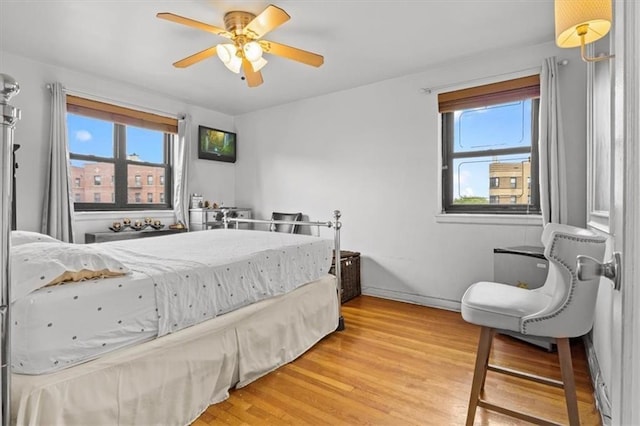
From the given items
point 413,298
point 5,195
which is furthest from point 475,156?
point 5,195

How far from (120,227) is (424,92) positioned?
3678 mm

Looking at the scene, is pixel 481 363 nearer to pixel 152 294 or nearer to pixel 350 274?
pixel 152 294

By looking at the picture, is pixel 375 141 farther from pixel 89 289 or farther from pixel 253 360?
pixel 89 289

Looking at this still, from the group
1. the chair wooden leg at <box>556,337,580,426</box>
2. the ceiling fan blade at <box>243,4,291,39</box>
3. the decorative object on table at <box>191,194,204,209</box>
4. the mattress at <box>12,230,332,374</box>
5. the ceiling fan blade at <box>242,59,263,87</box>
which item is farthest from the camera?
the decorative object on table at <box>191,194,204,209</box>

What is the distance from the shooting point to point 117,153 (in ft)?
12.7

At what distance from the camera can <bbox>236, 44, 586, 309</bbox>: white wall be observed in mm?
2947

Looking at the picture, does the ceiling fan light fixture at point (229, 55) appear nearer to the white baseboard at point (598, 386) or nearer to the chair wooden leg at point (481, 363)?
the chair wooden leg at point (481, 363)

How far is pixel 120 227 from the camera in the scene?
3.67 m

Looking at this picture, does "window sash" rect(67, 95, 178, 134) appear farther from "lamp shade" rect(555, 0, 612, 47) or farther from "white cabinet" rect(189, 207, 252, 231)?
"lamp shade" rect(555, 0, 612, 47)

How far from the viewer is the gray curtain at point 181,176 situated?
14.0 ft

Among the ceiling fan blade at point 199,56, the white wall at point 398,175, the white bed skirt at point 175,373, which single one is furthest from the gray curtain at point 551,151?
the ceiling fan blade at point 199,56

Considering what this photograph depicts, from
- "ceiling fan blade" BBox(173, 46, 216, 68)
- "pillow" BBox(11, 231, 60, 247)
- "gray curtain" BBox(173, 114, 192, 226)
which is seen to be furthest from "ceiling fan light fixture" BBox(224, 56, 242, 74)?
"gray curtain" BBox(173, 114, 192, 226)

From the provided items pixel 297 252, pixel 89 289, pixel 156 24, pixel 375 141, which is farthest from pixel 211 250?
pixel 375 141

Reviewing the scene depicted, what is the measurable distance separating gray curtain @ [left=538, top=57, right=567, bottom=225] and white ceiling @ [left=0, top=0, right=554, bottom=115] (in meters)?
0.40
